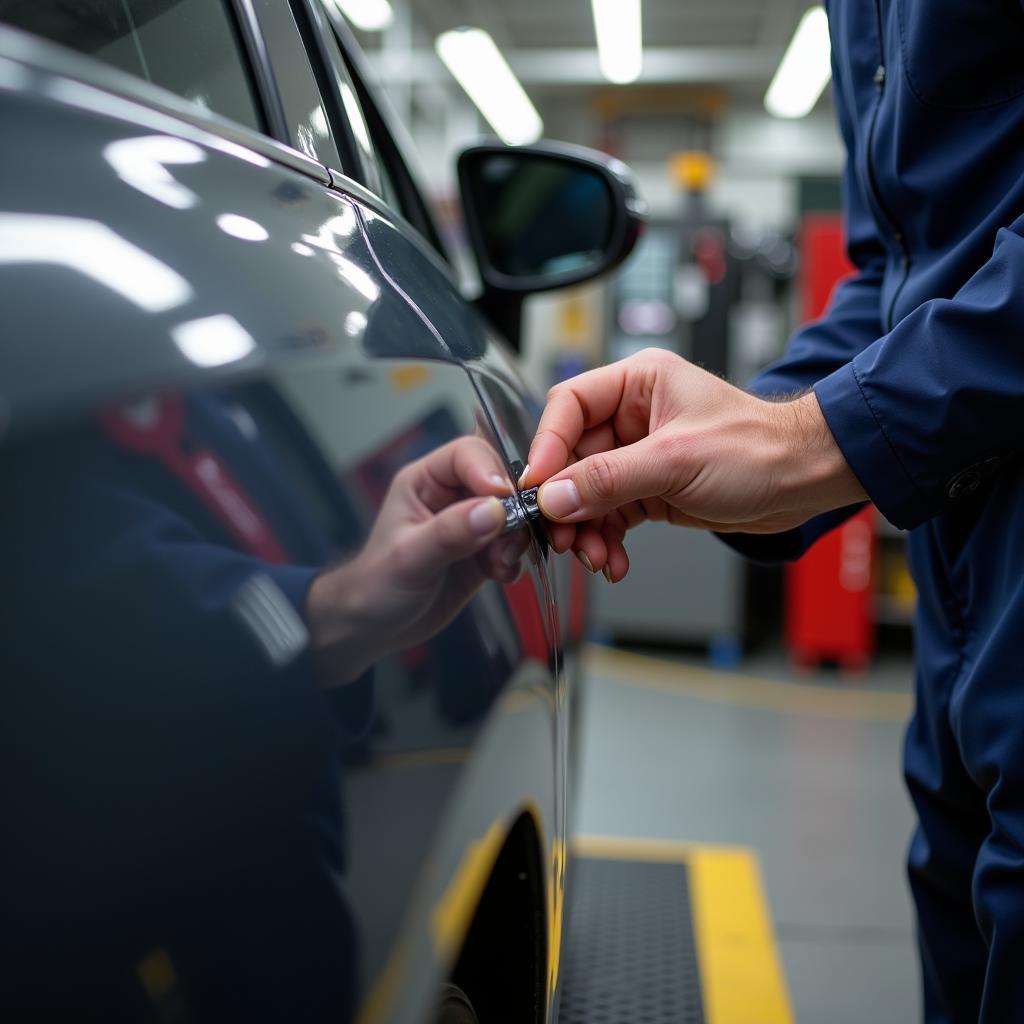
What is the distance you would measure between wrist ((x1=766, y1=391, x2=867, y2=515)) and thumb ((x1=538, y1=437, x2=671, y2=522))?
11cm

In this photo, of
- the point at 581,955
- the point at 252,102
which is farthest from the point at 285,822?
the point at 581,955

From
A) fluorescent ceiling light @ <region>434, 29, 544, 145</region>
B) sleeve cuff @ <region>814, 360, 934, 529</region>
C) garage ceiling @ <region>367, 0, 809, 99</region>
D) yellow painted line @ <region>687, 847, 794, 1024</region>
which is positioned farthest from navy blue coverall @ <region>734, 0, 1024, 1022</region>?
garage ceiling @ <region>367, 0, 809, 99</region>

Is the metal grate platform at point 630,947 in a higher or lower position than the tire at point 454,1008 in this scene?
lower

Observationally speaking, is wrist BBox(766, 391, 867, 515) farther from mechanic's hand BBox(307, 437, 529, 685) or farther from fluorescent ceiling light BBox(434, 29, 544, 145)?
fluorescent ceiling light BBox(434, 29, 544, 145)

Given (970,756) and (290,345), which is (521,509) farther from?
(970,756)

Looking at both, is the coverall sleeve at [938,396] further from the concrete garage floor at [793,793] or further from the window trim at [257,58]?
the concrete garage floor at [793,793]

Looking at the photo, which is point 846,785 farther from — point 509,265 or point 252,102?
point 252,102

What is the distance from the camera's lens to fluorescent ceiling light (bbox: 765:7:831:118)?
23.1ft

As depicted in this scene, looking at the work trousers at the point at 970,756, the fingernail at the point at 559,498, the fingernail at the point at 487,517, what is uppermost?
the fingernail at the point at 487,517

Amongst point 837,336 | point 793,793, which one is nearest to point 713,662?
point 793,793

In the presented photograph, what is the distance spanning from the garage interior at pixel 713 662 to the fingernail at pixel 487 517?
1266 mm

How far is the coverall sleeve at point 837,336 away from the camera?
1171 millimetres

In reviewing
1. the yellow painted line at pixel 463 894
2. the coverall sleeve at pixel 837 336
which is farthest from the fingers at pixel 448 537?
the coverall sleeve at pixel 837 336

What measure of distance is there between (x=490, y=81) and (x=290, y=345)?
8.69 meters
